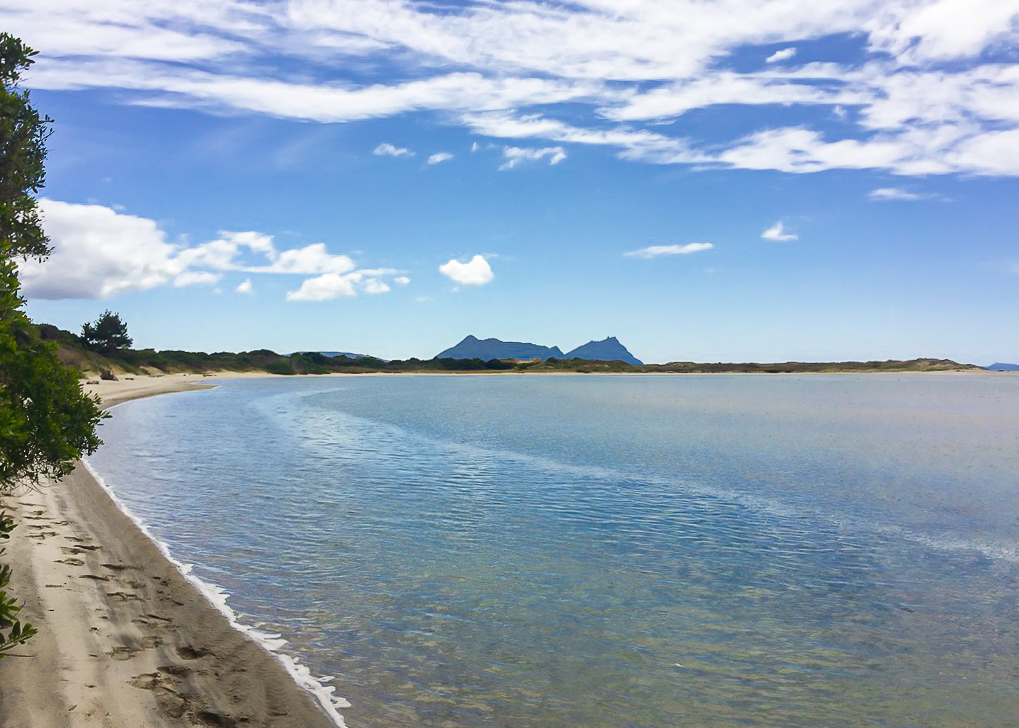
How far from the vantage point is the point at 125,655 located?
889cm

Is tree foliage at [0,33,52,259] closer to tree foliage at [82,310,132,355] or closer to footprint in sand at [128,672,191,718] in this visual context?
footprint in sand at [128,672,191,718]

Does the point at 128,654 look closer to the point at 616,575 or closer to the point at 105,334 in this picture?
the point at 616,575

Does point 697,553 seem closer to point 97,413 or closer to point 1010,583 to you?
point 1010,583

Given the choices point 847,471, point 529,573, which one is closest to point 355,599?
point 529,573

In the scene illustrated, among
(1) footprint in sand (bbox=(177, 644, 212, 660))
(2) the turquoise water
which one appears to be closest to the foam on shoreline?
(2) the turquoise water

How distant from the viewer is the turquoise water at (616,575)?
896 centimetres

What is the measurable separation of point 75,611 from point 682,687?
28.9 feet

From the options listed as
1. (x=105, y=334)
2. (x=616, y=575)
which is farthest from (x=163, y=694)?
(x=105, y=334)

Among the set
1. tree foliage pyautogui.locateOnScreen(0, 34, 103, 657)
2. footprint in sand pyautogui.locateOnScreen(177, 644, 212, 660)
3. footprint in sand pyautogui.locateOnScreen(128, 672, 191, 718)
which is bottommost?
footprint in sand pyautogui.locateOnScreen(177, 644, 212, 660)

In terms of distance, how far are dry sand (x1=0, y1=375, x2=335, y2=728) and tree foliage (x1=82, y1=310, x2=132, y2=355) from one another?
369 feet

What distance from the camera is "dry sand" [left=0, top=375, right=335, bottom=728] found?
7391 millimetres

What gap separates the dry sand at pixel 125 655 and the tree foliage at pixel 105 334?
112 meters

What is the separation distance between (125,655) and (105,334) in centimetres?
12042

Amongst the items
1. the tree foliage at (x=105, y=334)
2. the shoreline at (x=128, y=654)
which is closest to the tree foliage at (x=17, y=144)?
the shoreline at (x=128, y=654)
